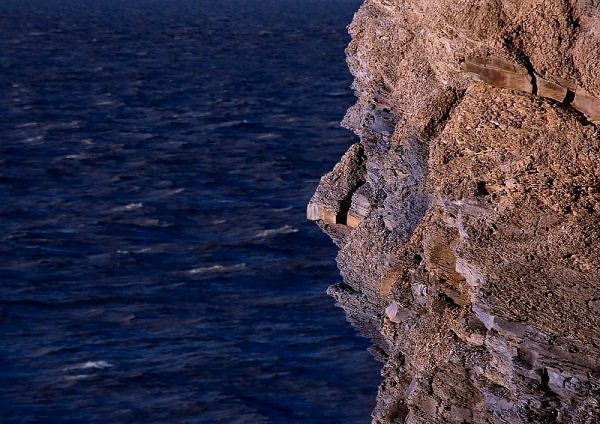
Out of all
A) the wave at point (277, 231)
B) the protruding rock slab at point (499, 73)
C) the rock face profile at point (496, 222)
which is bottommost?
the wave at point (277, 231)

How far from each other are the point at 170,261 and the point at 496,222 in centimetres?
2689

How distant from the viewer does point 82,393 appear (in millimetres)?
26969

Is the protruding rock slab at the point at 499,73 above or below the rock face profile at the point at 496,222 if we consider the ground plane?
above

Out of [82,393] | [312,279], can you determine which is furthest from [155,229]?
[82,393]

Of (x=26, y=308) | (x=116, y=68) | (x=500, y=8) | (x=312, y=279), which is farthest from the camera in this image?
(x=116, y=68)

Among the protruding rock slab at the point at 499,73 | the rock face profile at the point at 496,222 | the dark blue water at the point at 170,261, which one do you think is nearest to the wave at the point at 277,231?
the dark blue water at the point at 170,261

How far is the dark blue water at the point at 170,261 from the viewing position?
27.2m

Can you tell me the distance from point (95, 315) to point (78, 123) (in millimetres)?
32984

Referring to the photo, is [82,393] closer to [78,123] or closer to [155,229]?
[155,229]

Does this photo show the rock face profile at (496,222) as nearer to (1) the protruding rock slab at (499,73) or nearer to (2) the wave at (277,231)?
(1) the protruding rock slab at (499,73)

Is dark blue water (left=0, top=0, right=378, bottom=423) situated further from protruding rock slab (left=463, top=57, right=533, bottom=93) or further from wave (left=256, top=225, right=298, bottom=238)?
protruding rock slab (left=463, top=57, right=533, bottom=93)

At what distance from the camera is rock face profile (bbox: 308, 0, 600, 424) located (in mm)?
10391

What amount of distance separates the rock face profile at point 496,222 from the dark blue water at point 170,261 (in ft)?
44.7

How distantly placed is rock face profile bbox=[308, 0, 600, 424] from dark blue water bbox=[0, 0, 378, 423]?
1361cm
